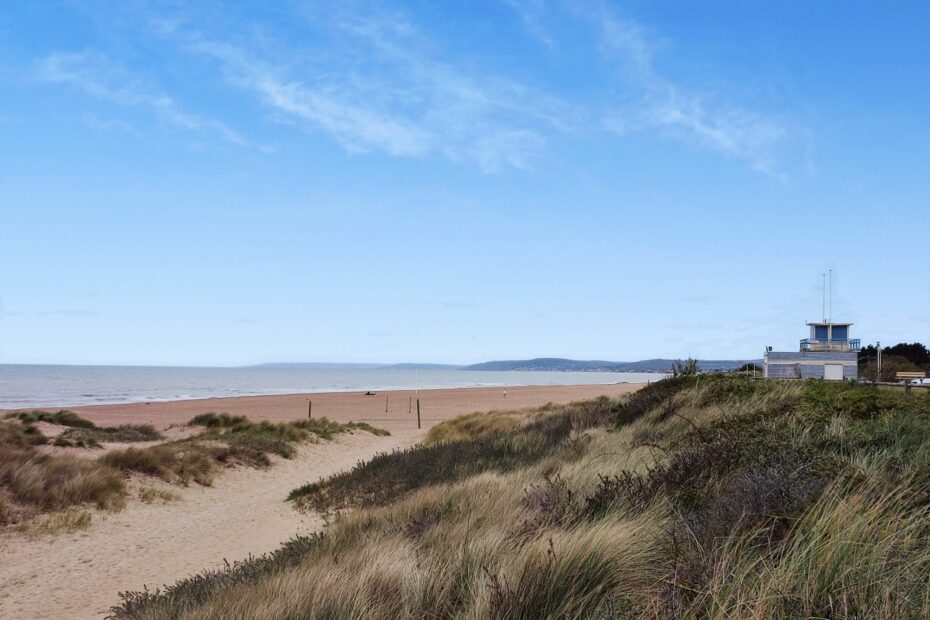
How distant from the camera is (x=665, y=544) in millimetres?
4383

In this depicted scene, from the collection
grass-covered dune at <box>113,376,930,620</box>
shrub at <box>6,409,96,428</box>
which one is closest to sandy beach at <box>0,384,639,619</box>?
grass-covered dune at <box>113,376,930,620</box>

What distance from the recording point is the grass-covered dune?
11.4ft

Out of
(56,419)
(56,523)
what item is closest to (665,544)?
(56,523)

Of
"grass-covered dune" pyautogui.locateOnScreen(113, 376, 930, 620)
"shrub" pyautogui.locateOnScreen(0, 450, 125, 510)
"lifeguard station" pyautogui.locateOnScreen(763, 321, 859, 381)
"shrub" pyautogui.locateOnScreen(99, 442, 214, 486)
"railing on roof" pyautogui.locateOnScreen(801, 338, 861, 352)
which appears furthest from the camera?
"railing on roof" pyautogui.locateOnScreen(801, 338, 861, 352)

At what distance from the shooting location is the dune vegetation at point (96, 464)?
11961mm

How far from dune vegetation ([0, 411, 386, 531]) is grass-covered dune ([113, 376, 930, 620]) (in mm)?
6740

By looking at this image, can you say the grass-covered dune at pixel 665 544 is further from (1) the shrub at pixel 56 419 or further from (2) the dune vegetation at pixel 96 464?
(1) the shrub at pixel 56 419

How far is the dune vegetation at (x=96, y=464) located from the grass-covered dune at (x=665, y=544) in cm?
674

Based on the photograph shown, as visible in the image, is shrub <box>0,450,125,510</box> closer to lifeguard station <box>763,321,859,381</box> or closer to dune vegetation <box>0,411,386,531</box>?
dune vegetation <box>0,411,386,531</box>

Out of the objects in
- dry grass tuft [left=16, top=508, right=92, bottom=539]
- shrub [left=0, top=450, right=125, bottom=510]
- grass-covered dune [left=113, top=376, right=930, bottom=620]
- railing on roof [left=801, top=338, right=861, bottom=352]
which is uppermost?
railing on roof [left=801, top=338, right=861, bottom=352]

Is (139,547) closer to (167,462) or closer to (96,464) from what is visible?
(96,464)

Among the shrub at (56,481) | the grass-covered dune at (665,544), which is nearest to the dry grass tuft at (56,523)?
the shrub at (56,481)

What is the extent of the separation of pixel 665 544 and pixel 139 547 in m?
9.30

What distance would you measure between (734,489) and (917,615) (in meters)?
2.04
